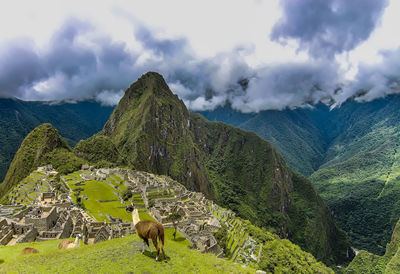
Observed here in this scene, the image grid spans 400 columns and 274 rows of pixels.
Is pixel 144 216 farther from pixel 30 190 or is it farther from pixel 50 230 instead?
pixel 30 190

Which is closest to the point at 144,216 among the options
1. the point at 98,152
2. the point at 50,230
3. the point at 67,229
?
the point at 67,229

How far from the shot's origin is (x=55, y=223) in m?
30.7

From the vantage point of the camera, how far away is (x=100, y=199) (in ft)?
198

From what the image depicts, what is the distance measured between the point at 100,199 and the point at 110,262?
160 ft

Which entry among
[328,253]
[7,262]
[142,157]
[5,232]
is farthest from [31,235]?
[328,253]

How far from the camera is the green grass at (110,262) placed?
15.3 m

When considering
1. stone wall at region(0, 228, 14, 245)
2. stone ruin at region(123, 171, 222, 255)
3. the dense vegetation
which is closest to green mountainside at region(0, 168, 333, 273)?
stone ruin at region(123, 171, 222, 255)

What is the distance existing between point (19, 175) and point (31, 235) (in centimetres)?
11540

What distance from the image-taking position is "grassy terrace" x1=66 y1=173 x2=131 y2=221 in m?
50.3

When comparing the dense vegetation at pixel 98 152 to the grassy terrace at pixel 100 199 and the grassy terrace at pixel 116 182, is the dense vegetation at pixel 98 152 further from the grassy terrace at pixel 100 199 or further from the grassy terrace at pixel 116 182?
the grassy terrace at pixel 100 199

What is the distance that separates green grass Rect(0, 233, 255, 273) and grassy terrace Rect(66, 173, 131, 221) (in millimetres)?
27837

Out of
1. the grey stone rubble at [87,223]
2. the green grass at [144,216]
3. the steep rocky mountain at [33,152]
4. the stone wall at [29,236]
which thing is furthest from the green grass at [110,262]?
the steep rocky mountain at [33,152]

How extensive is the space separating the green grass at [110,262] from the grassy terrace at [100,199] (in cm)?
2784

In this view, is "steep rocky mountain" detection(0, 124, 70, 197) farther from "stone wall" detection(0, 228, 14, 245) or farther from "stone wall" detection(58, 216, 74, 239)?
"stone wall" detection(0, 228, 14, 245)
